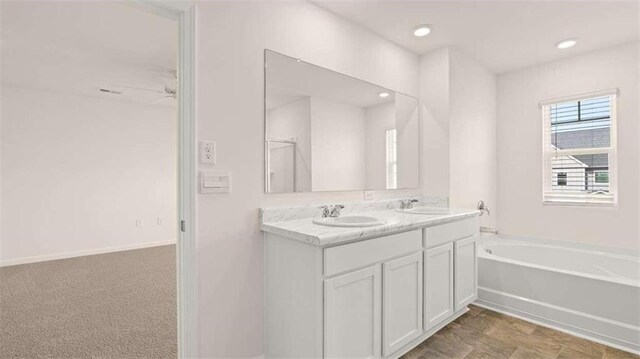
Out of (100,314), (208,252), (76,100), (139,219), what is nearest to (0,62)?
(76,100)

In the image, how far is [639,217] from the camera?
9.33 ft

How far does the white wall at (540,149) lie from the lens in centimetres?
288

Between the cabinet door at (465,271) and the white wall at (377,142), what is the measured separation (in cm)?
80

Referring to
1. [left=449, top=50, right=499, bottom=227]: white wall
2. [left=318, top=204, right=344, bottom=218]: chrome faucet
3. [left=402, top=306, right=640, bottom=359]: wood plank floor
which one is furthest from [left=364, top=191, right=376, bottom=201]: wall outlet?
[left=402, top=306, right=640, bottom=359]: wood plank floor

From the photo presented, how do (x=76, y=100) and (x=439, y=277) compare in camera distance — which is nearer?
(x=439, y=277)

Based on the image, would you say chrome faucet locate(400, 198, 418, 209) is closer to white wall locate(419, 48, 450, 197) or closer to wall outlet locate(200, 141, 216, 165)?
white wall locate(419, 48, 450, 197)

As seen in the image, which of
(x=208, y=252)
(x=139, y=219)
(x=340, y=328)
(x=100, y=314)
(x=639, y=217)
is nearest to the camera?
(x=340, y=328)

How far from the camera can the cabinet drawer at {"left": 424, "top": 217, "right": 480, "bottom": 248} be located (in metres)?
2.10

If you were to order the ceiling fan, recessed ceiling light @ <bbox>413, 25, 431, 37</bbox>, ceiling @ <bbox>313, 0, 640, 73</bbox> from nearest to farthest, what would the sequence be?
ceiling @ <bbox>313, 0, 640, 73</bbox> → recessed ceiling light @ <bbox>413, 25, 431, 37</bbox> → the ceiling fan

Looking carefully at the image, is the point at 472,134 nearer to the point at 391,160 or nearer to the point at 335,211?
the point at 391,160

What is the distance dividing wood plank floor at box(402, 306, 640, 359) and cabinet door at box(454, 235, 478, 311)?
190 mm

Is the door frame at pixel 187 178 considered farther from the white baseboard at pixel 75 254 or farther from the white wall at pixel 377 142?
the white baseboard at pixel 75 254

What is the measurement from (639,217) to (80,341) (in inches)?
187

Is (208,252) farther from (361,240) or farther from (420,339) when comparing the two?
(420,339)
